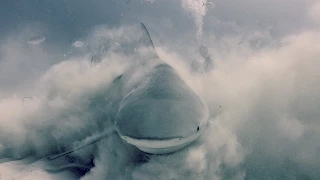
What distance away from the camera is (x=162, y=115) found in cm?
390

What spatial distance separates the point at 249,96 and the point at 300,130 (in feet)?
4.46

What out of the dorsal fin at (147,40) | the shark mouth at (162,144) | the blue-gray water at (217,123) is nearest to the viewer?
the shark mouth at (162,144)

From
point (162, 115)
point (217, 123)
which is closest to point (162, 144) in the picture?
point (162, 115)

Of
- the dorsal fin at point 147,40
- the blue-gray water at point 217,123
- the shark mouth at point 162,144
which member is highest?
the shark mouth at point 162,144

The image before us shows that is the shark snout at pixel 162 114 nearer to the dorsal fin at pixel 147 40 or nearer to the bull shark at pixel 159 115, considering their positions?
the bull shark at pixel 159 115

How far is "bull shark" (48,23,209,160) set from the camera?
371 cm

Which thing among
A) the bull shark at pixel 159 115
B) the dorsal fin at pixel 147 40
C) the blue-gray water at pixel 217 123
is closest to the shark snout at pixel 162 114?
the bull shark at pixel 159 115

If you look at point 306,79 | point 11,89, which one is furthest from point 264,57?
point 11,89

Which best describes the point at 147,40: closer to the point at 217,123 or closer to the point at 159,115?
the point at 217,123

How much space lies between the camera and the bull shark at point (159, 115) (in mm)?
3705

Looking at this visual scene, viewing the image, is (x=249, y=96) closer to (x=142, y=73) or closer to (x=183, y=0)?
(x=142, y=73)

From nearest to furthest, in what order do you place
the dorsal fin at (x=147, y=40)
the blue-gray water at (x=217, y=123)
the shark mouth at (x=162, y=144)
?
the shark mouth at (x=162, y=144) → the blue-gray water at (x=217, y=123) → the dorsal fin at (x=147, y=40)

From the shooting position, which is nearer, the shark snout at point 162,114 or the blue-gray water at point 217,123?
the shark snout at point 162,114

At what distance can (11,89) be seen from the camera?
13906 millimetres
